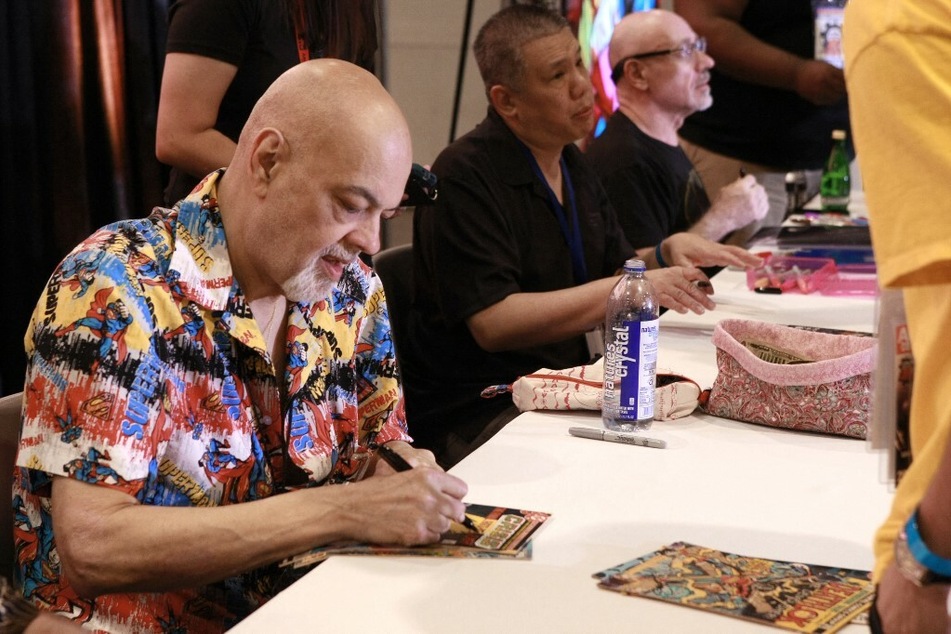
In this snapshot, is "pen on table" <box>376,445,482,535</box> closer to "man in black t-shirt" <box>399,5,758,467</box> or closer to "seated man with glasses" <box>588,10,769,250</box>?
"man in black t-shirt" <box>399,5,758,467</box>

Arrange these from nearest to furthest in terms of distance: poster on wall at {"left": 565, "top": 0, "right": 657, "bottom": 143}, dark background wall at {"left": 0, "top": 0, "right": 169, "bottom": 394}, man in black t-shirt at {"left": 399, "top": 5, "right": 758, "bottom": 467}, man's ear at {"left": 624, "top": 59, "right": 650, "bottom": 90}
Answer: man in black t-shirt at {"left": 399, "top": 5, "right": 758, "bottom": 467} < dark background wall at {"left": 0, "top": 0, "right": 169, "bottom": 394} < man's ear at {"left": 624, "top": 59, "right": 650, "bottom": 90} < poster on wall at {"left": 565, "top": 0, "right": 657, "bottom": 143}

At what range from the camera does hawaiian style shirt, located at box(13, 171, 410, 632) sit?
121 centimetres

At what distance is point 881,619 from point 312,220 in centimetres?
87

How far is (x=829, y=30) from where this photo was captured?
399 cm

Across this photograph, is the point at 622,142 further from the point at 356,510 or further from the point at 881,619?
the point at 881,619

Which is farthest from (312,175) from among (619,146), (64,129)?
(619,146)

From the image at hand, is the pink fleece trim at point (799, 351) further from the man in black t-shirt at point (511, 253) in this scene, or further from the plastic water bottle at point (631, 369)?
the man in black t-shirt at point (511, 253)

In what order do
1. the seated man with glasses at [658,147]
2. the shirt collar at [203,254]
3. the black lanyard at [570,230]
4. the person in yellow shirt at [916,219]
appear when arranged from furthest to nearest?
the seated man with glasses at [658,147], the black lanyard at [570,230], the shirt collar at [203,254], the person in yellow shirt at [916,219]

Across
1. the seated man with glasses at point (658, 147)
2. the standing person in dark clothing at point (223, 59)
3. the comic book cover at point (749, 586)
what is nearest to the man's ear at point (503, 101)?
the standing person in dark clothing at point (223, 59)

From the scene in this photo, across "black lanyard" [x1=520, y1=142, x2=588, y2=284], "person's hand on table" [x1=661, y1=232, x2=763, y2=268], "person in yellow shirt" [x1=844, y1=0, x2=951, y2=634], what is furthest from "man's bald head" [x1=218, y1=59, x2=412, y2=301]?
"person's hand on table" [x1=661, y1=232, x2=763, y2=268]

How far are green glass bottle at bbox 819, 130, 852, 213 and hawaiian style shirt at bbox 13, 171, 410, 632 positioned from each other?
2.98 m

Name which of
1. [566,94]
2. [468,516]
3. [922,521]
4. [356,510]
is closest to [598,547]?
[468,516]

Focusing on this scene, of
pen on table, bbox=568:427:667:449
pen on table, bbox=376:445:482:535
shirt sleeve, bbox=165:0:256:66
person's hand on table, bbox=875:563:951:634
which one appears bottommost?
pen on table, bbox=568:427:667:449

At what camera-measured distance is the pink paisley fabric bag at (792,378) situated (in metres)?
1.63
